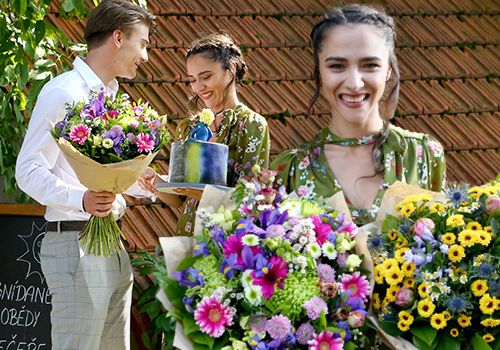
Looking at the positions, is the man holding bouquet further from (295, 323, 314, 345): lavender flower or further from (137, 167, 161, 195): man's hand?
(295, 323, 314, 345): lavender flower

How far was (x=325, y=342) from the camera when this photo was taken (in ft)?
7.45

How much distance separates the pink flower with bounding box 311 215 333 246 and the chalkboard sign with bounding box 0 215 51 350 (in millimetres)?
2792

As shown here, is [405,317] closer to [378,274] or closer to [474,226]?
[378,274]

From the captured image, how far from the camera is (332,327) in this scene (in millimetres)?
2285

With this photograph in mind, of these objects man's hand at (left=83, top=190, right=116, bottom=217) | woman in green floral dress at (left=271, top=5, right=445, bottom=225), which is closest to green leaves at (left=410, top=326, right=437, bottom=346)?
woman in green floral dress at (left=271, top=5, right=445, bottom=225)

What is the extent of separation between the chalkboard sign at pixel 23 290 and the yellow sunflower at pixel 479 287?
9.84ft

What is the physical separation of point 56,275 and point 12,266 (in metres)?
1.19

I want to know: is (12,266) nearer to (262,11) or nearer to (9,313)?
(9,313)

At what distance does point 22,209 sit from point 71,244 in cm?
113

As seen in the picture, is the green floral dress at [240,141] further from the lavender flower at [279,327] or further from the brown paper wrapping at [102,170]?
the lavender flower at [279,327]

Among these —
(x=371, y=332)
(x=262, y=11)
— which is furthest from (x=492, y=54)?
(x=371, y=332)

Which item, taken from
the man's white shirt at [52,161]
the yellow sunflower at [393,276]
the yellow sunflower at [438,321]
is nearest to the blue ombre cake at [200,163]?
the man's white shirt at [52,161]

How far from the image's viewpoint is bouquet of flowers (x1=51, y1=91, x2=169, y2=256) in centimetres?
354

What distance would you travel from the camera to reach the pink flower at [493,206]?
7.91ft
